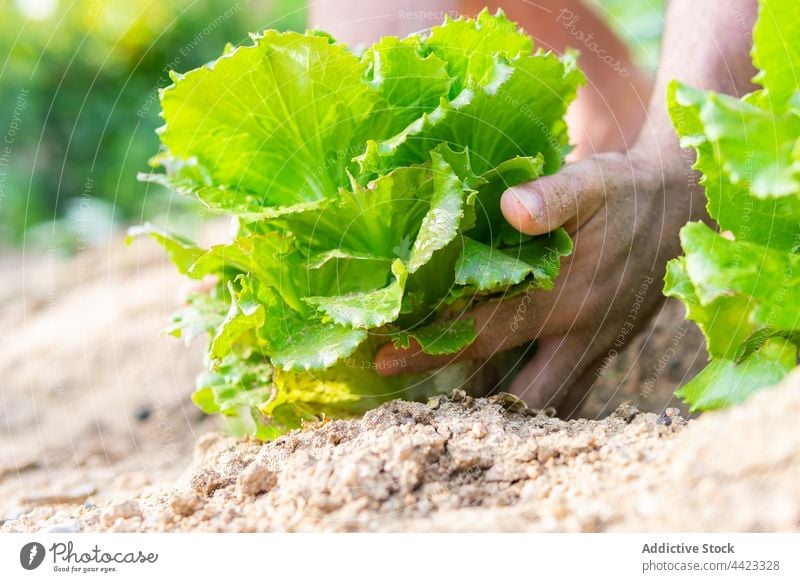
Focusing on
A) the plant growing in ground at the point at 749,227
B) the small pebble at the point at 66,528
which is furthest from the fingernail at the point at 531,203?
the small pebble at the point at 66,528

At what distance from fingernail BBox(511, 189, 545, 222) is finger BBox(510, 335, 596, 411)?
0.42 meters

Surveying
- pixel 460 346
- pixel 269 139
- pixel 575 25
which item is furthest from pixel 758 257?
pixel 575 25

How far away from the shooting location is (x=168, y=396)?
9.62 ft

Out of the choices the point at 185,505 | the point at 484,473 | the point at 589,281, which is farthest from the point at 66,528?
the point at 589,281

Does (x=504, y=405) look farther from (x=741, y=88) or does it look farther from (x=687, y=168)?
(x=741, y=88)

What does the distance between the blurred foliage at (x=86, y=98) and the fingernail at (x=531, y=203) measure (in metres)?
3.60

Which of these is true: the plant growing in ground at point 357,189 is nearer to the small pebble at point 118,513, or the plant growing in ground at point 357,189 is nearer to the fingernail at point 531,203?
the fingernail at point 531,203

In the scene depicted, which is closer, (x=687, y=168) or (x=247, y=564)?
(x=247, y=564)

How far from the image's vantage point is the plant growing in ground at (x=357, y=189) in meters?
1.39

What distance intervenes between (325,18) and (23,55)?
134 inches

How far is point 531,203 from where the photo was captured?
1437 mm

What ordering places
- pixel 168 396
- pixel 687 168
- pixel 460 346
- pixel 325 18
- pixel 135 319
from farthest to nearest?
1. pixel 135 319
2. pixel 168 396
3. pixel 325 18
4. pixel 687 168
5. pixel 460 346

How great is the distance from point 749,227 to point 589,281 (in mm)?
436

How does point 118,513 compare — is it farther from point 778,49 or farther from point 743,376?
point 778,49
